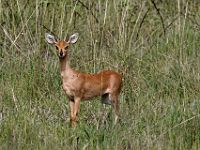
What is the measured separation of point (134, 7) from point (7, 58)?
72.3 inches

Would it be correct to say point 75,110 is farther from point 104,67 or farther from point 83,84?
point 104,67

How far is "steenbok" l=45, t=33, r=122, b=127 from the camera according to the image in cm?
623

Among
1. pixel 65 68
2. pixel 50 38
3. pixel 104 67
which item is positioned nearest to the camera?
pixel 65 68

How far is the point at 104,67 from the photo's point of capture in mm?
7336

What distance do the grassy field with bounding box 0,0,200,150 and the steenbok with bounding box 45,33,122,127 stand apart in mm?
115

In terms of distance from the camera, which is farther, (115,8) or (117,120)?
(115,8)

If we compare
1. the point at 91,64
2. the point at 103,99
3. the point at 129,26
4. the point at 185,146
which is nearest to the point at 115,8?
the point at 129,26

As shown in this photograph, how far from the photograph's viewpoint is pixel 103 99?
6516mm

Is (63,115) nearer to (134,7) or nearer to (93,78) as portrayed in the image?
(93,78)

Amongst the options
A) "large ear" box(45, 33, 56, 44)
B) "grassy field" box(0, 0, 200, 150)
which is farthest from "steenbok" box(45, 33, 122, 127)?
"grassy field" box(0, 0, 200, 150)

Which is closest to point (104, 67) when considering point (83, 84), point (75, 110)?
point (83, 84)

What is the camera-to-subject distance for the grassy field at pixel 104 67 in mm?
5598

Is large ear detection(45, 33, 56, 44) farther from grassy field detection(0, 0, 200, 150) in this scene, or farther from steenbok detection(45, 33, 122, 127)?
grassy field detection(0, 0, 200, 150)

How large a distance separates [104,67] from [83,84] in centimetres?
102
